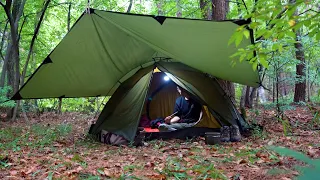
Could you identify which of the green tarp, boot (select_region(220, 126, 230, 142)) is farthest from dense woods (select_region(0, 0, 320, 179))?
boot (select_region(220, 126, 230, 142))

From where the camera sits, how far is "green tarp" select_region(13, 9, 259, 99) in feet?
12.6

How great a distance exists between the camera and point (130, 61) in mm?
5062

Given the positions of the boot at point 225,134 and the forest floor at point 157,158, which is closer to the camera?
the forest floor at point 157,158

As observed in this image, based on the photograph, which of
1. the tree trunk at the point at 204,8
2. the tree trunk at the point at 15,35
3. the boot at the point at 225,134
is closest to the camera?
the boot at the point at 225,134

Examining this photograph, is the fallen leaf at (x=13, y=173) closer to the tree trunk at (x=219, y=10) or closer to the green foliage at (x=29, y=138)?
the green foliage at (x=29, y=138)

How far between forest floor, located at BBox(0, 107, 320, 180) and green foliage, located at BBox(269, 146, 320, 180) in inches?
2.8

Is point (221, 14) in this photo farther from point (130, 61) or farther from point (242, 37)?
point (242, 37)

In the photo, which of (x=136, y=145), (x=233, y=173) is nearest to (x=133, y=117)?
(x=136, y=145)

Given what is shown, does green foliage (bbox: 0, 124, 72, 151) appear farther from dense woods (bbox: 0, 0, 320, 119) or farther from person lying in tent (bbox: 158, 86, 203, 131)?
person lying in tent (bbox: 158, 86, 203, 131)

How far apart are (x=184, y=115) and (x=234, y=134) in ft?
4.16

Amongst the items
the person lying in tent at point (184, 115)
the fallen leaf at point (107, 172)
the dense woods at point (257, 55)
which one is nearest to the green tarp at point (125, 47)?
the dense woods at point (257, 55)

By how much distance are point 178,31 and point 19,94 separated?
256 centimetres

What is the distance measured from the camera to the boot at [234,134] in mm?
4340

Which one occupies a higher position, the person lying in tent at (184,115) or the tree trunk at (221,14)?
the tree trunk at (221,14)
